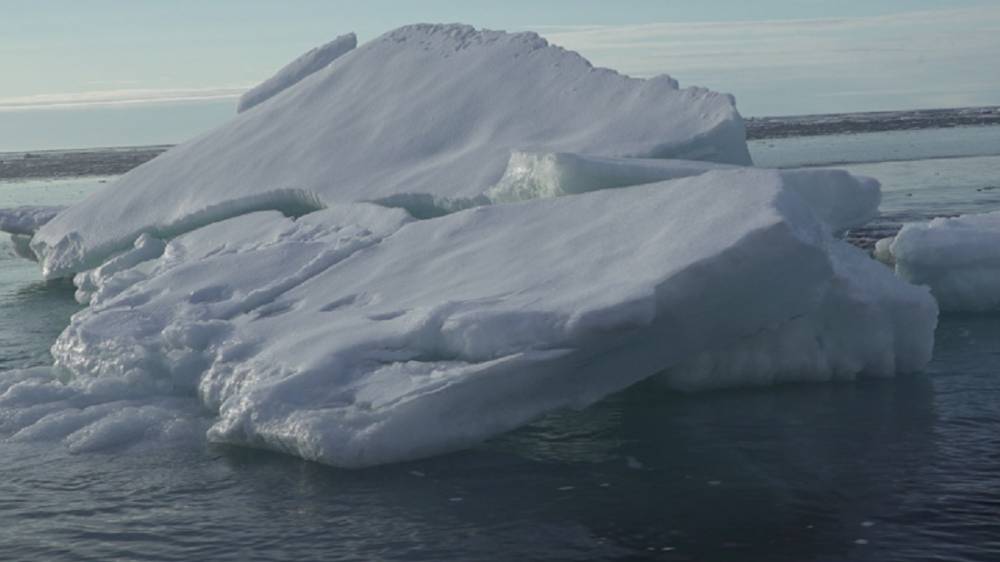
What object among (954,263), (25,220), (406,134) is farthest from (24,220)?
(954,263)

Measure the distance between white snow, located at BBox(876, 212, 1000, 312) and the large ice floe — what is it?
864 millimetres

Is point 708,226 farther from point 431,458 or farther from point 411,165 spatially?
point 411,165

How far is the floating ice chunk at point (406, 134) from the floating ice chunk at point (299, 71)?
1765 millimetres

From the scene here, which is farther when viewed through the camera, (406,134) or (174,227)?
(174,227)

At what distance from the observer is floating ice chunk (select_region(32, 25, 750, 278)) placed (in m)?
13.6

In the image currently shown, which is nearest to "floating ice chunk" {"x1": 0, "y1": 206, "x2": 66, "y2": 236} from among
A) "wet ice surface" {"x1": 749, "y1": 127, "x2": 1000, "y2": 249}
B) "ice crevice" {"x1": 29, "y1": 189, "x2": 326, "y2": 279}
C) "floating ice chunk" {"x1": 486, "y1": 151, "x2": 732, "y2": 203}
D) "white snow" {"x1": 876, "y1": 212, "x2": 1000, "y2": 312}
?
"ice crevice" {"x1": 29, "y1": 189, "x2": 326, "y2": 279}

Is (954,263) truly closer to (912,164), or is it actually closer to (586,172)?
(586,172)

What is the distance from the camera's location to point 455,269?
10.5m

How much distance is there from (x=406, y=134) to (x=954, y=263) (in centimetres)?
638

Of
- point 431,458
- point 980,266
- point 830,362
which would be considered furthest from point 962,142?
point 431,458

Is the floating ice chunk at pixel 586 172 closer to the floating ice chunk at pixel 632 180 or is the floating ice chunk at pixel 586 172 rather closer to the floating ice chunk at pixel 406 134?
the floating ice chunk at pixel 632 180

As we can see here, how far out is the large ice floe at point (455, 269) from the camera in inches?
350

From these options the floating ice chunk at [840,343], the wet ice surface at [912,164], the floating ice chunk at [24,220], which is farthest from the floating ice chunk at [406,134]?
the wet ice surface at [912,164]

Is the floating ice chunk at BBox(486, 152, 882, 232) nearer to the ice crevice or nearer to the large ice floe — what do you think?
the large ice floe
